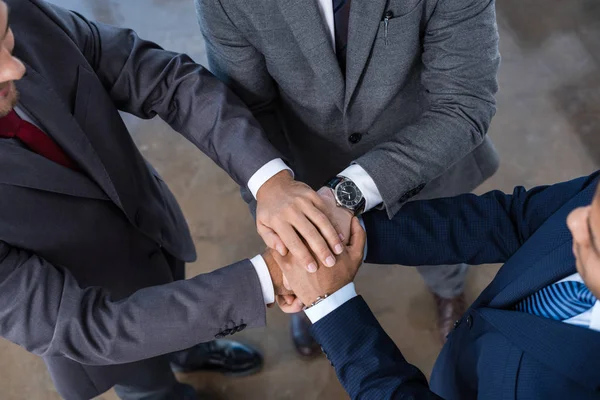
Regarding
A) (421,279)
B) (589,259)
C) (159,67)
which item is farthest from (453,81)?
(421,279)

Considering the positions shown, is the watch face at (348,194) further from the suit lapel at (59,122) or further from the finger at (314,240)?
the suit lapel at (59,122)

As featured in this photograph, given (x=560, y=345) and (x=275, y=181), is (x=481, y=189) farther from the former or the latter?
(x=560, y=345)

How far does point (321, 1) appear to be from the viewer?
3.73ft

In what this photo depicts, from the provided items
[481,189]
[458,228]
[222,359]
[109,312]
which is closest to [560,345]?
[458,228]

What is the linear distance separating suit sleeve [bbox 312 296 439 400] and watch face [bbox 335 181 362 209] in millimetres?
237

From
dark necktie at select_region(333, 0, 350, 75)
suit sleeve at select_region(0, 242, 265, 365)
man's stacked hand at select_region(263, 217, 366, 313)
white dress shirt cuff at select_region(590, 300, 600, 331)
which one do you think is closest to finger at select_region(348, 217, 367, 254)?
man's stacked hand at select_region(263, 217, 366, 313)

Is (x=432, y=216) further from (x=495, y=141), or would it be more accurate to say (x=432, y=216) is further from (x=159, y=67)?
(x=495, y=141)

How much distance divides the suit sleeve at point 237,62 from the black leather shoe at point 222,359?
0.98m

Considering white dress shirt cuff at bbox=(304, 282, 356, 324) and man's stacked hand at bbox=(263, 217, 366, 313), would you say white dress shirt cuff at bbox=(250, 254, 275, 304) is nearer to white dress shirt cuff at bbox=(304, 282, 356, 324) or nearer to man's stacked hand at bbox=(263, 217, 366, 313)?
man's stacked hand at bbox=(263, 217, 366, 313)

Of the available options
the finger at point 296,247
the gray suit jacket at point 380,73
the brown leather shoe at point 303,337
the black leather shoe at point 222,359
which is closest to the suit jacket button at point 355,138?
the gray suit jacket at point 380,73

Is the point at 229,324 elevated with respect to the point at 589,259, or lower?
lower

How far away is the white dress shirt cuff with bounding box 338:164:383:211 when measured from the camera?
4.11 ft

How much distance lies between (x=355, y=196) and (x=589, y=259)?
23.1 inches

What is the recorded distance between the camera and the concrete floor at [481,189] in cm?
215
